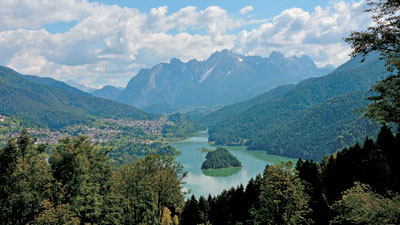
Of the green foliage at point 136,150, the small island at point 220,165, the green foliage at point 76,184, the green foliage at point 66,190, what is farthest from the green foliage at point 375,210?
the green foliage at point 136,150

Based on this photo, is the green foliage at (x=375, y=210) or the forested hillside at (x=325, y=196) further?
the forested hillside at (x=325, y=196)

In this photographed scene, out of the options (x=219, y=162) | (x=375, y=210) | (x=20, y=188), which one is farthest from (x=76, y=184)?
A: (x=219, y=162)

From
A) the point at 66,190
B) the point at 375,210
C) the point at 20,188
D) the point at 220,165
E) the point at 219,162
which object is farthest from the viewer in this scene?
the point at 219,162

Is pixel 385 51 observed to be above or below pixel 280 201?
above

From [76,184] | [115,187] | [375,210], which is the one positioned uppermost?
[375,210]

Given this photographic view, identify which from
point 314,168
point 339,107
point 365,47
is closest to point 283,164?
point 365,47

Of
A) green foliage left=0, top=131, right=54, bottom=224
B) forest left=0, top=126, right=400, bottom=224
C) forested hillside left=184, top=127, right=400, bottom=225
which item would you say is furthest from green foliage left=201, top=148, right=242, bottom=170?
green foliage left=0, top=131, right=54, bottom=224

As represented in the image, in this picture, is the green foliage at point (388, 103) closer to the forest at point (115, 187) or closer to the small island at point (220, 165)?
the forest at point (115, 187)

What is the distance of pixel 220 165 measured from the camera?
119000mm

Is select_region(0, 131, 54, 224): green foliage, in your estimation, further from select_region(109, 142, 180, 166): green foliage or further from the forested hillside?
select_region(109, 142, 180, 166): green foliage

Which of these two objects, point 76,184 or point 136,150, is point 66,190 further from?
point 136,150

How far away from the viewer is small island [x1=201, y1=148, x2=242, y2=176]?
11150 centimetres

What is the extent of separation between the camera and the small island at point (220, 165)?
366 feet

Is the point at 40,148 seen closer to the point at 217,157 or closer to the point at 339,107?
the point at 217,157
